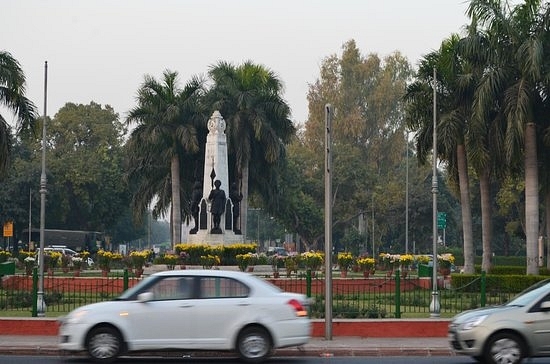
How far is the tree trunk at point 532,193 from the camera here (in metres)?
40.4

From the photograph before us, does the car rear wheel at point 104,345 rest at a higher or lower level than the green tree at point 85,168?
lower

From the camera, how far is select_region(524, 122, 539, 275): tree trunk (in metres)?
40.4

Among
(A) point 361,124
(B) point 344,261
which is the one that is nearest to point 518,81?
(B) point 344,261

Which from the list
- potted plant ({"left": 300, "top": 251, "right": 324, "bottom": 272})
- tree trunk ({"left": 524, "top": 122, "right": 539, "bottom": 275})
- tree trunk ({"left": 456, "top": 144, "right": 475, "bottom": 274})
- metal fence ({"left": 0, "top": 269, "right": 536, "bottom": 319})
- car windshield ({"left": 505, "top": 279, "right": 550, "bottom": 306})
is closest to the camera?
car windshield ({"left": 505, "top": 279, "right": 550, "bottom": 306})

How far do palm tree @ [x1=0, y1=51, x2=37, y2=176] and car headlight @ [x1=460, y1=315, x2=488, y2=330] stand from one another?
24.6 m

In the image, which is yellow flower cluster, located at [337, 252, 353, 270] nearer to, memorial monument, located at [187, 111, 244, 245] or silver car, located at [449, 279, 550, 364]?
memorial monument, located at [187, 111, 244, 245]

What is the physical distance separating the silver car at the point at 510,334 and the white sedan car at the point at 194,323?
2979mm

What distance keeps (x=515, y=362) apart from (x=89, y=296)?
1629 centimetres

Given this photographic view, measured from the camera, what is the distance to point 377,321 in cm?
2311

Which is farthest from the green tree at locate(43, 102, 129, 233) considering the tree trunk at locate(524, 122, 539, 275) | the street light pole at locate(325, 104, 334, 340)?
the street light pole at locate(325, 104, 334, 340)

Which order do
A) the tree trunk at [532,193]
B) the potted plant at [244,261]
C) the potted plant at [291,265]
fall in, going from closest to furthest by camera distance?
the tree trunk at [532,193]
the potted plant at [291,265]
the potted plant at [244,261]

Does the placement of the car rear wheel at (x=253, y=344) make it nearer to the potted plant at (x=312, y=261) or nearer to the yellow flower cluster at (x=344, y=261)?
the potted plant at (x=312, y=261)

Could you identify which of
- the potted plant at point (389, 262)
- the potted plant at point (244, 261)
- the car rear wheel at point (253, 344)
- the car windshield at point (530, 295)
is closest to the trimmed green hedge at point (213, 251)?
the potted plant at point (244, 261)

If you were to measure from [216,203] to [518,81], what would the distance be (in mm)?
15927
